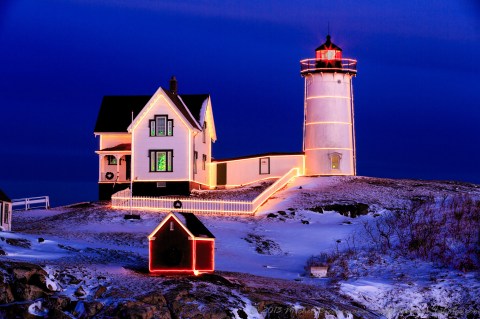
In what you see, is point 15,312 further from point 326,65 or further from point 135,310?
point 326,65

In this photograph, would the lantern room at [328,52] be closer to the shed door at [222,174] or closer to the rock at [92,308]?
the shed door at [222,174]

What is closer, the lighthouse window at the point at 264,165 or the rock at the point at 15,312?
the rock at the point at 15,312

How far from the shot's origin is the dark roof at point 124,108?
72.2 meters

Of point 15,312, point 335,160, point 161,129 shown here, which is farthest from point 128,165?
point 15,312

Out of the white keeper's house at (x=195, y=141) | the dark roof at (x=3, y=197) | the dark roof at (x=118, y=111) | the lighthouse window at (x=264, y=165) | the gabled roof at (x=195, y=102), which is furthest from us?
the lighthouse window at (x=264, y=165)

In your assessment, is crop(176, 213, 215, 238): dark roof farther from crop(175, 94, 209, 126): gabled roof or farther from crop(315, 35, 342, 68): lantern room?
crop(315, 35, 342, 68): lantern room

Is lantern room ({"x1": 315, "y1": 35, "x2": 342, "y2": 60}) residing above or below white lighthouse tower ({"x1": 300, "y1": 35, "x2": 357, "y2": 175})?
above

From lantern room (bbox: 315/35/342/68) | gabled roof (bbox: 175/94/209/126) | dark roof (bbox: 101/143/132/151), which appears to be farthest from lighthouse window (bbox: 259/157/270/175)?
dark roof (bbox: 101/143/132/151)

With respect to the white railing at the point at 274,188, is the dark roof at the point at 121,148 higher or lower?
higher

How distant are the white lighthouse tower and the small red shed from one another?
35.8 m

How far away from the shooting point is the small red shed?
Answer: 127 feet

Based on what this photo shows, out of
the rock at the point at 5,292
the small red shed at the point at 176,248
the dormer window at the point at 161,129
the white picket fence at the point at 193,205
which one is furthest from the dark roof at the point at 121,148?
the rock at the point at 5,292

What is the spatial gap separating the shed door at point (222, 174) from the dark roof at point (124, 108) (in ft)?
18.8

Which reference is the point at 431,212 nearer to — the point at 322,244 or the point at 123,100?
the point at 322,244
